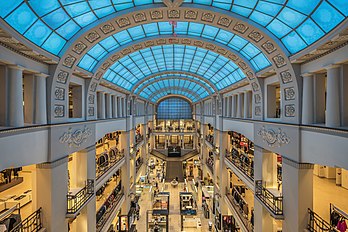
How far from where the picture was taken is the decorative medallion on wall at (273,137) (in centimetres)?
1235

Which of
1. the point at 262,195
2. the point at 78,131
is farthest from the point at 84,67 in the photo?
the point at 262,195

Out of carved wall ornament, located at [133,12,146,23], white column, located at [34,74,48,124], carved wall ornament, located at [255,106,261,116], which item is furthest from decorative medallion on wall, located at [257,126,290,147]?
white column, located at [34,74,48,124]

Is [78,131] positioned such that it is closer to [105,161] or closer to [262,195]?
[105,161]

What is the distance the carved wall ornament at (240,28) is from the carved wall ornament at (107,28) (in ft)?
19.9

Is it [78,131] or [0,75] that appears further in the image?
[78,131]

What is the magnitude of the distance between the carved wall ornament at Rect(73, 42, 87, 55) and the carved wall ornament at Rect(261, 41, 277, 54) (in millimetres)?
8848

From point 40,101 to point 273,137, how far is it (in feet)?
37.2

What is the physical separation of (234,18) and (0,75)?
9.90m

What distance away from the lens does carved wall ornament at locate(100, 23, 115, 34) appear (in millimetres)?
12586

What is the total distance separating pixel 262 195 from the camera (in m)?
14.3

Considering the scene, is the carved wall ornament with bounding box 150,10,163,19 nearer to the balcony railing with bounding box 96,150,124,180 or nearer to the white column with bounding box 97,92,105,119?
the white column with bounding box 97,92,105,119

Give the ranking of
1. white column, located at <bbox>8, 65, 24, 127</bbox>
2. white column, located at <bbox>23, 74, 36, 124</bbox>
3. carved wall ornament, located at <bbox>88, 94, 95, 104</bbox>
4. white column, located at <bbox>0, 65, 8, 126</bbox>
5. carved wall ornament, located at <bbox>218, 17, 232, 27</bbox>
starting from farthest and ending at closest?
carved wall ornament, located at <bbox>88, 94, 95, 104</bbox> → carved wall ornament, located at <bbox>218, 17, 232, 27</bbox> → white column, located at <bbox>23, 74, 36, 124</bbox> → white column, located at <bbox>8, 65, 24, 127</bbox> → white column, located at <bbox>0, 65, 8, 126</bbox>

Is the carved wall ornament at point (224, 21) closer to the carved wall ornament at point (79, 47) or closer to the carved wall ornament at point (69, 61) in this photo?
the carved wall ornament at point (79, 47)

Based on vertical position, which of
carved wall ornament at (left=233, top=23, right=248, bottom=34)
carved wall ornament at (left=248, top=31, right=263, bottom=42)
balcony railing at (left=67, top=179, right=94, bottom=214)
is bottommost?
balcony railing at (left=67, top=179, right=94, bottom=214)
